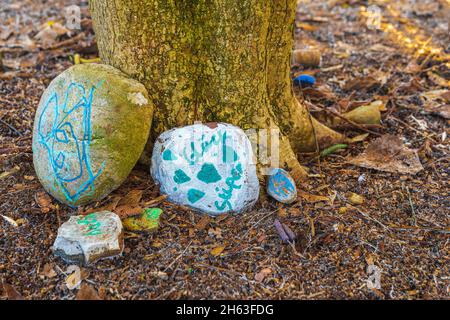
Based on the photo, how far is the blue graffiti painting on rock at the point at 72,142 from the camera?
2.49 m

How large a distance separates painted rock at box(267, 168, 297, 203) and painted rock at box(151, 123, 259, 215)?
0.12 meters

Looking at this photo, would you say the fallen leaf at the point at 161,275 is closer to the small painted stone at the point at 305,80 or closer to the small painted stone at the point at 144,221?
the small painted stone at the point at 144,221

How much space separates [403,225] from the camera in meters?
2.55

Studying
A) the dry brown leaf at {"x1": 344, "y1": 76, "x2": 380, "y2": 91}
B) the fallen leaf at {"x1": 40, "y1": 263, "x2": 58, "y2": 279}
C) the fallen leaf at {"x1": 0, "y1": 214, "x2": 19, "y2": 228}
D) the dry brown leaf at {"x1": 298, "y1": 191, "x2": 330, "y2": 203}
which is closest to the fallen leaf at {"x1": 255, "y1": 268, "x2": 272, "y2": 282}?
the dry brown leaf at {"x1": 298, "y1": 191, "x2": 330, "y2": 203}

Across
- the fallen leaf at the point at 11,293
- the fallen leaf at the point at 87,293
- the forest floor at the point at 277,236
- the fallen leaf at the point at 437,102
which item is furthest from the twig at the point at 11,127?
the fallen leaf at the point at 437,102

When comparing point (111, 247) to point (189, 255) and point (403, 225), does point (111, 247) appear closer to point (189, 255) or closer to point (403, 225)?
point (189, 255)

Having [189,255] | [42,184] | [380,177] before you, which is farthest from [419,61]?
[42,184]

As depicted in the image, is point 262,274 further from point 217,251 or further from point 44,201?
point 44,201

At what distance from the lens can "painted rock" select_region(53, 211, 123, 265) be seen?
224cm

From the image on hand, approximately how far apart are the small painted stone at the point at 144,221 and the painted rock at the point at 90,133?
223 millimetres

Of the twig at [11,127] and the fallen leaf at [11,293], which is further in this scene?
the twig at [11,127]

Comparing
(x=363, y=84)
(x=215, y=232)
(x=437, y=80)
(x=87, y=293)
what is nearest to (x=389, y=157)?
(x=363, y=84)

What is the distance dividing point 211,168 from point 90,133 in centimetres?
66

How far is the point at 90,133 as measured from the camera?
248 cm
